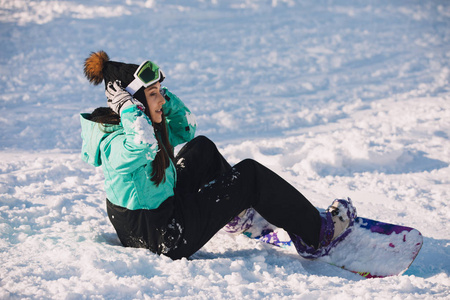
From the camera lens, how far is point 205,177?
2.85 meters

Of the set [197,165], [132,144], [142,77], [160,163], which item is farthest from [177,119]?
[132,144]

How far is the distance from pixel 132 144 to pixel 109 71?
53cm

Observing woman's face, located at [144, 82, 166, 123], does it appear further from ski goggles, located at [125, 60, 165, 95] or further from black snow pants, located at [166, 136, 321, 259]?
black snow pants, located at [166, 136, 321, 259]

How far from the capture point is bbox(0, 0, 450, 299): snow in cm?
226

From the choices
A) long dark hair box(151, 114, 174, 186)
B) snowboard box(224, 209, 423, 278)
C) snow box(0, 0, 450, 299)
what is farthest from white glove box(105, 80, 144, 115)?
snowboard box(224, 209, 423, 278)

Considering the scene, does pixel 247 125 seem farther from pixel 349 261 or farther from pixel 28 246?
pixel 28 246

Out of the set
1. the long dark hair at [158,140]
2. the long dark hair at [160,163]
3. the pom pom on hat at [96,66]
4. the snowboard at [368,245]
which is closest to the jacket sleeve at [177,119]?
the long dark hair at [158,140]

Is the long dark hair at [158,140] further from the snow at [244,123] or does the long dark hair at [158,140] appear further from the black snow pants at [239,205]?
the snow at [244,123]

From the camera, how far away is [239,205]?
246 cm

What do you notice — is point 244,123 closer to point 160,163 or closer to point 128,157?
point 160,163

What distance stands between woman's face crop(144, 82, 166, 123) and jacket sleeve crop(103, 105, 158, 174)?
23 cm

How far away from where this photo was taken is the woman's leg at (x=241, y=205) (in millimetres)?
2387

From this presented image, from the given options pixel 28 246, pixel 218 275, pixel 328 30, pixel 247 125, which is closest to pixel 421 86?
pixel 247 125

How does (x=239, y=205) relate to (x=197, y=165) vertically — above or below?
below
